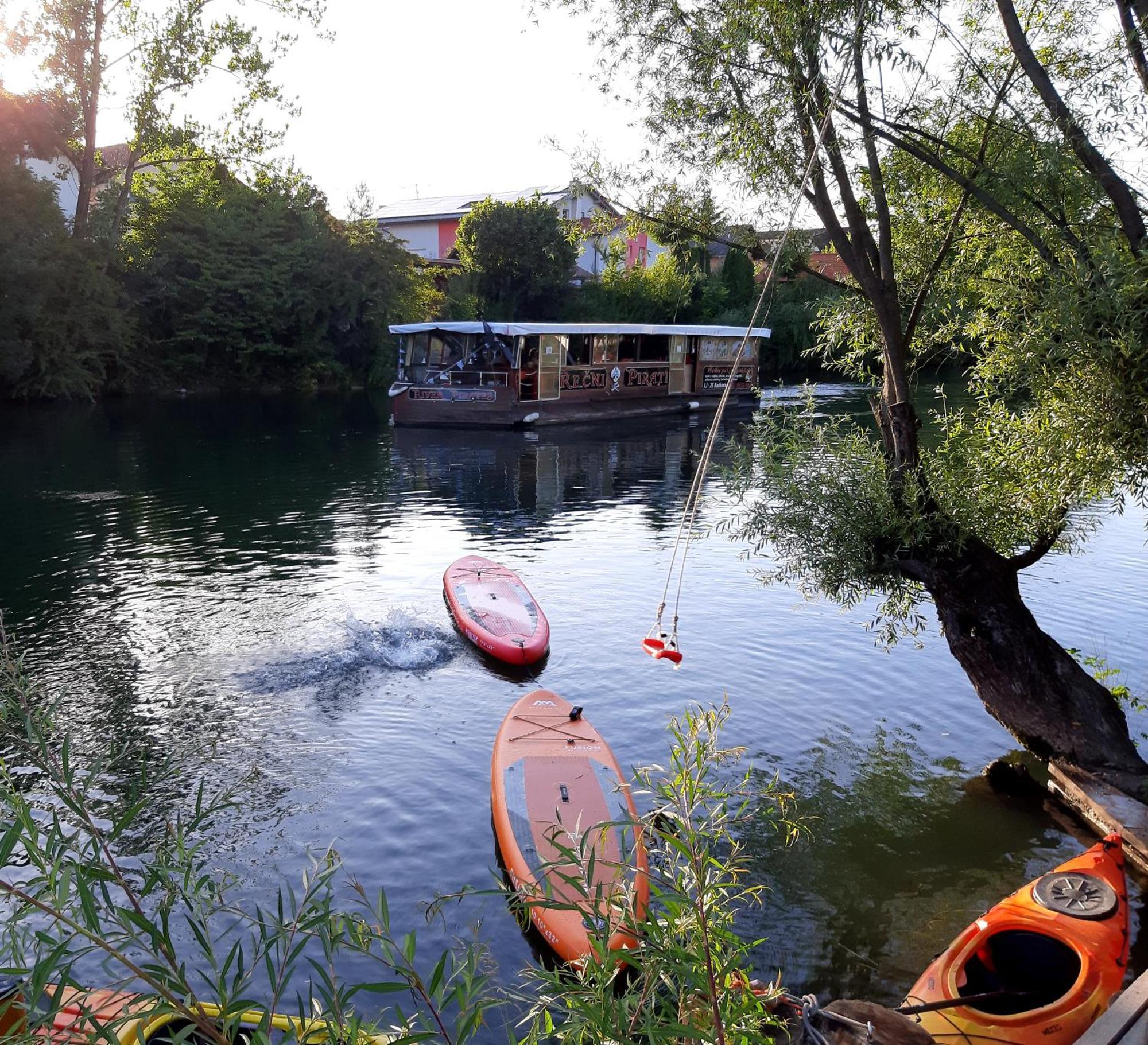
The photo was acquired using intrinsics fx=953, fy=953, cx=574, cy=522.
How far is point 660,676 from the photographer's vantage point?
12.7m

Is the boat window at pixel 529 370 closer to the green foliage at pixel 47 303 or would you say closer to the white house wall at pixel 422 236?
the green foliage at pixel 47 303

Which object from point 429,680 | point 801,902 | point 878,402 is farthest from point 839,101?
point 429,680

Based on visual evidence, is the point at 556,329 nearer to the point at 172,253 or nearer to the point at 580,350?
the point at 580,350

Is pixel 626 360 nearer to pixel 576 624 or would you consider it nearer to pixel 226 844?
pixel 576 624

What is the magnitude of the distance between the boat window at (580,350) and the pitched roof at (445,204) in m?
20.2

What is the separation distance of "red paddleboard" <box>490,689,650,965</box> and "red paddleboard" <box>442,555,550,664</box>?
87.7 inches

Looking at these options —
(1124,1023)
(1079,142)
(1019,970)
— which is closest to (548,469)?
(1079,142)

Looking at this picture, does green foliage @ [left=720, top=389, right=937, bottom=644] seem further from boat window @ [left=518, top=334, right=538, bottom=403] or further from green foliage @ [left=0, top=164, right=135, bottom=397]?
green foliage @ [left=0, top=164, right=135, bottom=397]

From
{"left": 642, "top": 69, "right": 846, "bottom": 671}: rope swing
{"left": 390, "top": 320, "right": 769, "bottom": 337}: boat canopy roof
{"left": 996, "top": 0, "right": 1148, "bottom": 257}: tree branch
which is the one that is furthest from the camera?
{"left": 390, "top": 320, "right": 769, "bottom": 337}: boat canopy roof

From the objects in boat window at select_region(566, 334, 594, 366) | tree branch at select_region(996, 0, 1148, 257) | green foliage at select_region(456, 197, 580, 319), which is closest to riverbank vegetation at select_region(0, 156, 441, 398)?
green foliage at select_region(456, 197, 580, 319)

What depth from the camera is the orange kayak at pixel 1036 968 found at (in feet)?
18.2

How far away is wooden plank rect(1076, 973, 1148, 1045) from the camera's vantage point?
475 centimetres

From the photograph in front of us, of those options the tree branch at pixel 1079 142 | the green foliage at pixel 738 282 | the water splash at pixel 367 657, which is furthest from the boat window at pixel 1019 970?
the green foliage at pixel 738 282

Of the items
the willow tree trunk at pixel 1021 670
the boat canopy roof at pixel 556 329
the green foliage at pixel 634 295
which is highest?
the green foliage at pixel 634 295
